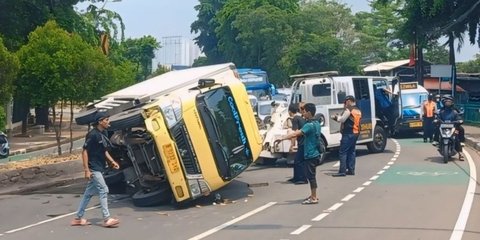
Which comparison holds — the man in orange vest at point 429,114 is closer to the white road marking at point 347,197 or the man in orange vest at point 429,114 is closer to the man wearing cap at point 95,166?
the white road marking at point 347,197

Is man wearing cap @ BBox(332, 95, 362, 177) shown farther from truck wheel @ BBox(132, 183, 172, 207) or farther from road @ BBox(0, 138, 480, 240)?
truck wheel @ BBox(132, 183, 172, 207)

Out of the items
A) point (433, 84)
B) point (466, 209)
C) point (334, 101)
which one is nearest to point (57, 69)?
point (334, 101)

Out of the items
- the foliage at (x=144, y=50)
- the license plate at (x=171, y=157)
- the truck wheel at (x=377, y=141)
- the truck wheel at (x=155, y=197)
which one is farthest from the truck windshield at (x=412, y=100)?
the foliage at (x=144, y=50)

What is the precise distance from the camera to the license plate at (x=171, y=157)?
12.5 meters

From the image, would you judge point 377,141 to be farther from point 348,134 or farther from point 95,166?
point 95,166

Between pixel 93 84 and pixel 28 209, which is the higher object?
pixel 93 84

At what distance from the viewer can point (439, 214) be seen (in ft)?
37.9

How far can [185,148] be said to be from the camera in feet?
42.2

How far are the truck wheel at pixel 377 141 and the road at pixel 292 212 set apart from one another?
14.4 ft

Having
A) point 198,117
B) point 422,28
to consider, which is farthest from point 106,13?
point 198,117

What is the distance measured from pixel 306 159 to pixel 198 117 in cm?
209

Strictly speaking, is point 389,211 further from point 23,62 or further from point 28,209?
point 23,62

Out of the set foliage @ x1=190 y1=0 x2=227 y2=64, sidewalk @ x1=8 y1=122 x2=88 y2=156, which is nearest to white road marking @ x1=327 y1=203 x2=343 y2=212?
sidewalk @ x1=8 y1=122 x2=88 y2=156

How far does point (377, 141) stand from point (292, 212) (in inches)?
435
